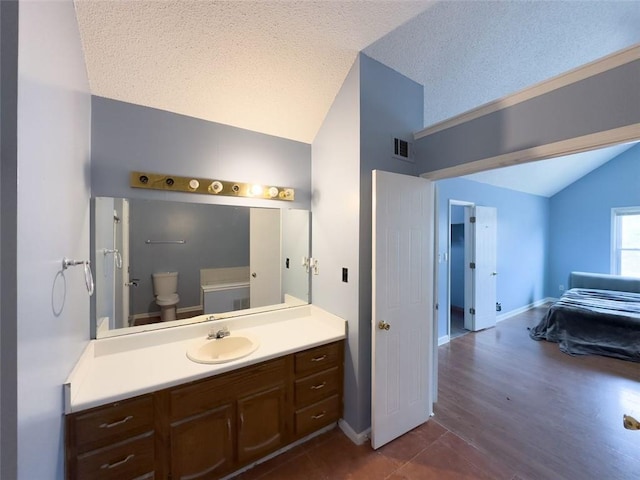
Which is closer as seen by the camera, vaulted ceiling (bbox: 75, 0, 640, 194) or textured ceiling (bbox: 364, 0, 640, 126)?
vaulted ceiling (bbox: 75, 0, 640, 194)

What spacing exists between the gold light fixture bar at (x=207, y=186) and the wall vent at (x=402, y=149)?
928 mm

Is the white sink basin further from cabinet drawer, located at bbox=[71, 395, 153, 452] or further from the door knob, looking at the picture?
the door knob

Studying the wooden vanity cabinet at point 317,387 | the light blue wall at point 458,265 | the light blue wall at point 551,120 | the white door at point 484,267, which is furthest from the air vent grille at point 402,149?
the light blue wall at point 458,265

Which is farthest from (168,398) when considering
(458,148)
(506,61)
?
(506,61)

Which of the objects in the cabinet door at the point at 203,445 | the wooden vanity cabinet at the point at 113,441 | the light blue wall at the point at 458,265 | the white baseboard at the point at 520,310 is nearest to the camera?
the wooden vanity cabinet at the point at 113,441

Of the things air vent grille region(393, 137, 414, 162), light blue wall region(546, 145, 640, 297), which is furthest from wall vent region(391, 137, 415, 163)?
light blue wall region(546, 145, 640, 297)

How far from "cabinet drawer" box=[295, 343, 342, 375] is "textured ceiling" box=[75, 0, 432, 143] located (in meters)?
1.88

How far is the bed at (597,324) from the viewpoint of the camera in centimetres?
318

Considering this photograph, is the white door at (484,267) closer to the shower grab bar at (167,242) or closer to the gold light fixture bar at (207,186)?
the gold light fixture bar at (207,186)

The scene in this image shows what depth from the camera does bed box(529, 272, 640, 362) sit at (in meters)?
3.18

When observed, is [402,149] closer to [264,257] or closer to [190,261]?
[264,257]

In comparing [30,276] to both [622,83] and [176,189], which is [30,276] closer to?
[176,189]

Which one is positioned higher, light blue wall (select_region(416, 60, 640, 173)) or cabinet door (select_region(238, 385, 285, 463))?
light blue wall (select_region(416, 60, 640, 173))

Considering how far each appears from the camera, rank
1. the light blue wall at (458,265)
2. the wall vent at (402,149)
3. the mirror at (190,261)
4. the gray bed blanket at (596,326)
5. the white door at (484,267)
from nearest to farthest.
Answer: the mirror at (190,261) → the wall vent at (402,149) → the gray bed blanket at (596,326) → the white door at (484,267) → the light blue wall at (458,265)
